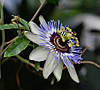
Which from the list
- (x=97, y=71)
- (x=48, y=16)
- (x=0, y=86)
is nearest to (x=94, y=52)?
(x=97, y=71)

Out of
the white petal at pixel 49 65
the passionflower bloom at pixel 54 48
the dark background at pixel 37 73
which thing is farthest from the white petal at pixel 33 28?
the dark background at pixel 37 73

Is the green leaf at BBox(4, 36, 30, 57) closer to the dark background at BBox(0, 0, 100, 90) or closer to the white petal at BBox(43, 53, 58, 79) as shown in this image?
the white petal at BBox(43, 53, 58, 79)

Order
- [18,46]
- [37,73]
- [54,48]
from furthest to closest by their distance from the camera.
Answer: [37,73] < [54,48] < [18,46]

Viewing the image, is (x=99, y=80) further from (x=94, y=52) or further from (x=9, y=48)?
(x=9, y=48)

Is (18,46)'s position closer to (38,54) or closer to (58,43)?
(38,54)

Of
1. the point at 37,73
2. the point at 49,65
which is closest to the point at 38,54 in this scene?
the point at 49,65

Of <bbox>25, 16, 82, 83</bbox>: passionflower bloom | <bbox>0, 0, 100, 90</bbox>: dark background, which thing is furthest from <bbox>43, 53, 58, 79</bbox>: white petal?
<bbox>0, 0, 100, 90</bbox>: dark background

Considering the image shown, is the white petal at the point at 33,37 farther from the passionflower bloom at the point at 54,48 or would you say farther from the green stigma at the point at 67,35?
the green stigma at the point at 67,35

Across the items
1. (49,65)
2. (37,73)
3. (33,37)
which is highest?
(33,37)
